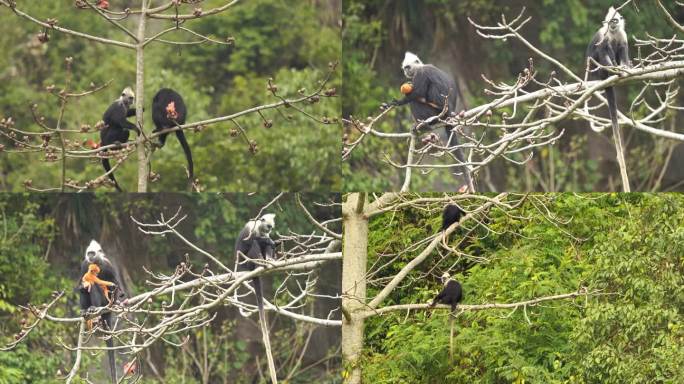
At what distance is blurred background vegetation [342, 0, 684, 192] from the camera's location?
15.0 metres

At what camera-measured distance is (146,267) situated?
38.4 ft

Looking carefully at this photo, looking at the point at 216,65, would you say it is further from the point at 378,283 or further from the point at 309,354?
the point at 378,283

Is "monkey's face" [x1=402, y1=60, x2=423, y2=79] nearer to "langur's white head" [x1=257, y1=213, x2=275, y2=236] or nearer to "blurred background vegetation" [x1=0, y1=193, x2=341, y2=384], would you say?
"langur's white head" [x1=257, y1=213, x2=275, y2=236]

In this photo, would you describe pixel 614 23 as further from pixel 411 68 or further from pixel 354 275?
pixel 354 275

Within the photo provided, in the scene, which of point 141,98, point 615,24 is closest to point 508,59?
point 615,24

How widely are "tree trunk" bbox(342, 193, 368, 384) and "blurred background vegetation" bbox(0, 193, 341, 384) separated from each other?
1.86 metres

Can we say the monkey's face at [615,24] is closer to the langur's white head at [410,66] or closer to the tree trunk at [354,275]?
the langur's white head at [410,66]

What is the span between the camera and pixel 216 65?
1692 centimetres

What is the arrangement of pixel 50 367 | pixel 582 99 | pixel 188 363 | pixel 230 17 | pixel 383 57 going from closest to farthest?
pixel 582 99
pixel 50 367
pixel 188 363
pixel 383 57
pixel 230 17

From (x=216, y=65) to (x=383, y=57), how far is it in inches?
97.2

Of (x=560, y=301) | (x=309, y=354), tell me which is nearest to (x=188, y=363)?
(x=309, y=354)

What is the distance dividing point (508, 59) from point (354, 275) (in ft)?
22.0

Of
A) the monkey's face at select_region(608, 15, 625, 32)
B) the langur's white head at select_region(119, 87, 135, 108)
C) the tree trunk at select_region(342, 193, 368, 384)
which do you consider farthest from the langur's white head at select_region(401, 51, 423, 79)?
the langur's white head at select_region(119, 87, 135, 108)

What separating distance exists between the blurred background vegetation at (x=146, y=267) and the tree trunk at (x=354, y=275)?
1.86 m
